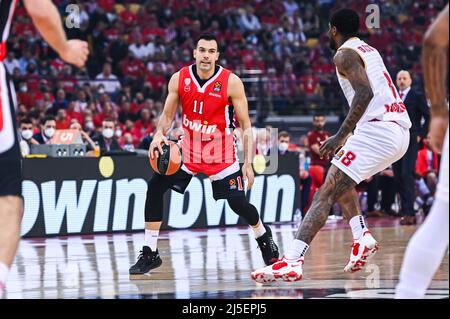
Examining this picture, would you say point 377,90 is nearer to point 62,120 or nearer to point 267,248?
point 267,248

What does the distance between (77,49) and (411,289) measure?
7.71 ft

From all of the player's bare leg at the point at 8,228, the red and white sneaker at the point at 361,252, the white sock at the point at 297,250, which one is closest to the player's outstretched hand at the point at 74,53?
the player's bare leg at the point at 8,228

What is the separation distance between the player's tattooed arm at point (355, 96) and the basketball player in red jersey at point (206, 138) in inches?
56.3

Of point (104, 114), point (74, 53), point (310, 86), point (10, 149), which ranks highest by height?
point (74, 53)

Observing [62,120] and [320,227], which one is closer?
[320,227]

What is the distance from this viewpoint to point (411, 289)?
5602 mm

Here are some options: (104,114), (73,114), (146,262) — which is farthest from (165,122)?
(104,114)

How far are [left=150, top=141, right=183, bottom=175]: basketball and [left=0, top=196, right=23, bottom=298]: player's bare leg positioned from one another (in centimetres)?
405

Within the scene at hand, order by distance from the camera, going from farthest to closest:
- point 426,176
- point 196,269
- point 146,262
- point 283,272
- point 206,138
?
point 426,176 < point 196,269 < point 206,138 < point 146,262 < point 283,272

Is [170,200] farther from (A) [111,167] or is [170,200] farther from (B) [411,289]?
(B) [411,289]

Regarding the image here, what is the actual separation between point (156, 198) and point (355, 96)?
2339 mm

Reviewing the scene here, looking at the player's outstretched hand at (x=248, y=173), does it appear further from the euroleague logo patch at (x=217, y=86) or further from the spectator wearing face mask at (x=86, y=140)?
the spectator wearing face mask at (x=86, y=140)

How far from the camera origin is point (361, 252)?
929 cm

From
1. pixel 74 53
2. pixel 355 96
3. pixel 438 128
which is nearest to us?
pixel 438 128
